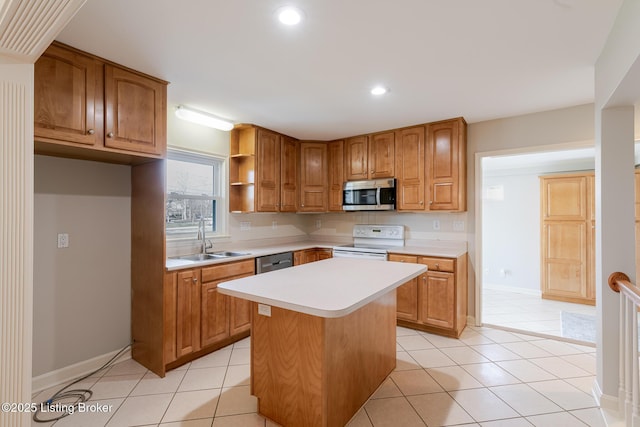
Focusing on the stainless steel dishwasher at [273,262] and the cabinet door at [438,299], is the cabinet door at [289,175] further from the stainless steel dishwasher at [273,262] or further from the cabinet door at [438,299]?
the cabinet door at [438,299]

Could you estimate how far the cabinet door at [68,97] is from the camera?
184 centimetres

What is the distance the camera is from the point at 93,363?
8.30ft

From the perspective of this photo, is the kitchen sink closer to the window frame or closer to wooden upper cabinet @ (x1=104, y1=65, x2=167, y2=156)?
the window frame

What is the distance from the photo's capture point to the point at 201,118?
3.11m

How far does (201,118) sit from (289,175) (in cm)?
145

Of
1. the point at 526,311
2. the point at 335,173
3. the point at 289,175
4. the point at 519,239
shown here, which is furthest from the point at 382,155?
the point at 519,239

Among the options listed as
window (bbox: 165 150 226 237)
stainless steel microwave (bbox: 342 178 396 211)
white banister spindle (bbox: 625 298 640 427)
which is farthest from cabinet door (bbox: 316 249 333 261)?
white banister spindle (bbox: 625 298 640 427)

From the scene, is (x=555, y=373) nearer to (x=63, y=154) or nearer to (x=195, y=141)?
(x=195, y=141)

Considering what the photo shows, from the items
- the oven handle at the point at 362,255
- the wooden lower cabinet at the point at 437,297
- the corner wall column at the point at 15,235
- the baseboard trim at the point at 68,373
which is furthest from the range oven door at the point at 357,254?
the corner wall column at the point at 15,235

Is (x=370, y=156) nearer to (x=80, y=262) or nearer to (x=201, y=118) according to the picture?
(x=201, y=118)

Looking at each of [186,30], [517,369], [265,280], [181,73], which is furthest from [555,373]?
[181,73]

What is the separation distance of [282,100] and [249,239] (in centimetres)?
190

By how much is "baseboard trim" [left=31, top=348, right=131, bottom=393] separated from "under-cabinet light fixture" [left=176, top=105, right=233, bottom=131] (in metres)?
2.32

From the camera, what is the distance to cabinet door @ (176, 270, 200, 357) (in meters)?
2.57
